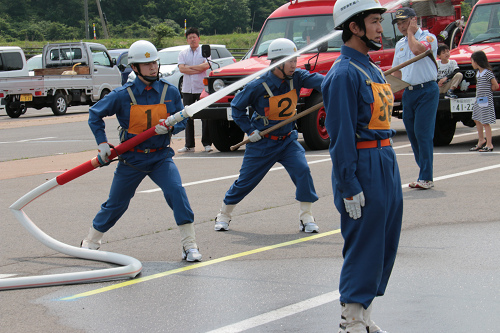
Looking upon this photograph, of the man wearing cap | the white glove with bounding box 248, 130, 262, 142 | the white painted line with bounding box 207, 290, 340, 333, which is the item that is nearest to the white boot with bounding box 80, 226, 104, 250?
the white glove with bounding box 248, 130, 262, 142

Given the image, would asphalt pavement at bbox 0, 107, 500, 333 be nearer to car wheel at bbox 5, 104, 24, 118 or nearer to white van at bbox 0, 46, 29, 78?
car wheel at bbox 5, 104, 24, 118

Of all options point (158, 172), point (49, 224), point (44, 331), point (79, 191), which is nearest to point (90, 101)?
point (79, 191)

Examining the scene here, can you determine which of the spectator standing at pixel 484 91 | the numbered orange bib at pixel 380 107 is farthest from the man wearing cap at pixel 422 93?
the numbered orange bib at pixel 380 107

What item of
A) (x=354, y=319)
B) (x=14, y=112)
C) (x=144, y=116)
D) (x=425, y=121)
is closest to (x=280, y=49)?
(x=144, y=116)

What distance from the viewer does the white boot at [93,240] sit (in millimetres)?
5953

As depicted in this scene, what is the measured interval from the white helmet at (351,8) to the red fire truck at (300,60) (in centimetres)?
724

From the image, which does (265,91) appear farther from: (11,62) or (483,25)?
(11,62)

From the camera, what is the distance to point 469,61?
11500mm

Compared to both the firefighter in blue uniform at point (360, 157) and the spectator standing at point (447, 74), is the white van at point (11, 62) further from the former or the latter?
the firefighter in blue uniform at point (360, 157)

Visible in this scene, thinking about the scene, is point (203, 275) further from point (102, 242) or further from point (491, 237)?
point (491, 237)

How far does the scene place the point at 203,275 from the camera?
525 cm

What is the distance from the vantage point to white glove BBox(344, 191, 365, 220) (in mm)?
3542

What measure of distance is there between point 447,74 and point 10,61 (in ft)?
58.9

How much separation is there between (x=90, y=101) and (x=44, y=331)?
71.4 feet
